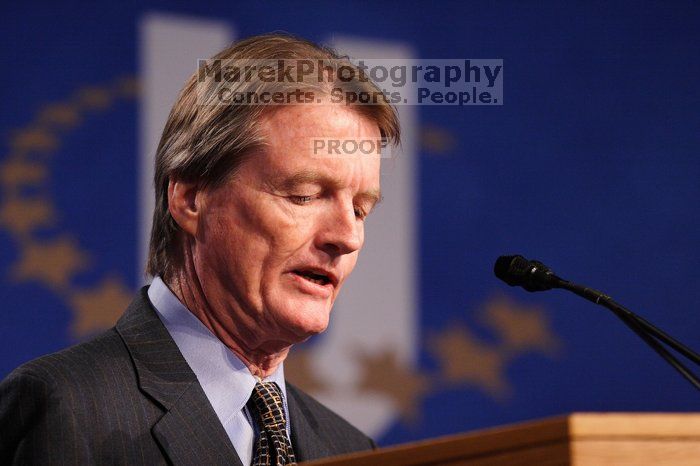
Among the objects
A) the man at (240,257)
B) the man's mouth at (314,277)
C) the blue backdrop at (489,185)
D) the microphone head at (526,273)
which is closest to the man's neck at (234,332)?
the man at (240,257)

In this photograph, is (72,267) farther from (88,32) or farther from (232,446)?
(232,446)

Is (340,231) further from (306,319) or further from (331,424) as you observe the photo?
(331,424)

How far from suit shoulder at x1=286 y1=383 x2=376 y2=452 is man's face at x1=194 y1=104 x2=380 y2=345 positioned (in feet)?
0.99

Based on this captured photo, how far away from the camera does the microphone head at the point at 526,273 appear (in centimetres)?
151

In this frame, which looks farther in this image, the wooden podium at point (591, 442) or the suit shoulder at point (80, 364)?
the suit shoulder at point (80, 364)

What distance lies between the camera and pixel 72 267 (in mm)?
2482

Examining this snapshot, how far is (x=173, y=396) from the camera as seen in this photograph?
165 cm

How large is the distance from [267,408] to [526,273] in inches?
20.9

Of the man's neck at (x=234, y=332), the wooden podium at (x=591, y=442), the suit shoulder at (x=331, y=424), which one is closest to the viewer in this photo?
the wooden podium at (x=591, y=442)

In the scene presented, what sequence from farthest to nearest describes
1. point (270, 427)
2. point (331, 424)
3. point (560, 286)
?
point (331, 424), point (270, 427), point (560, 286)

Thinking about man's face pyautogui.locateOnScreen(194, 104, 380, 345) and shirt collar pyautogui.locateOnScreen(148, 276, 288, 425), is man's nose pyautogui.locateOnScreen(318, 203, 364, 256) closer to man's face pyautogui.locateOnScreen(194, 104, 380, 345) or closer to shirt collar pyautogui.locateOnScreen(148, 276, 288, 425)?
man's face pyautogui.locateOnScreen(194, 104, 380, 345)

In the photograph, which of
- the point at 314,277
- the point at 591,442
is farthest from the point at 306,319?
the point at 591,442

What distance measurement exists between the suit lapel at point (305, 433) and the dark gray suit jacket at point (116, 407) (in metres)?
0.25

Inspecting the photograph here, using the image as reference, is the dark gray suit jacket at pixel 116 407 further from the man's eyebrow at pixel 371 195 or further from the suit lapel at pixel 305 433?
the man's eyebrow at pixel 371 195
